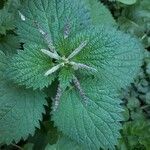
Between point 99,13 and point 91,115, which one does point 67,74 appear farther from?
point 99,13

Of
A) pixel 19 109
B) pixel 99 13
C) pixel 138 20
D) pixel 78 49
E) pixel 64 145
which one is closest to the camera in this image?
pixel 78 49

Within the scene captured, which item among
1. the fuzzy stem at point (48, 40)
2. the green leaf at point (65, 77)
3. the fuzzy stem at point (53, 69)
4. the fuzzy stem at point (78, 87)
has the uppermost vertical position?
the fuzzy stem at point (48, 40)

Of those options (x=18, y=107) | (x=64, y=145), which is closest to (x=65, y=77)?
(x=18, y=107)

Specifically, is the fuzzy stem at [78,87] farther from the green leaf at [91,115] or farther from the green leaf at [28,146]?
the green leaf at [28,146]

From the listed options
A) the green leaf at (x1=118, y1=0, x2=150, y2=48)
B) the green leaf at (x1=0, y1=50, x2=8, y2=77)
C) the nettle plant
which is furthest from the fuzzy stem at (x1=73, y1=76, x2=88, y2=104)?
the green leaf at (x1=118, y1=0, x2=150, y2=48)

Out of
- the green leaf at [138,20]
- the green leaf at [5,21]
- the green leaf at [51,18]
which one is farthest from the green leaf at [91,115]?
the green leaf at [138,20]

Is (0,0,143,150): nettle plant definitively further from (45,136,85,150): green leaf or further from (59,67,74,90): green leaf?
(45,136,85,150): green leaf
